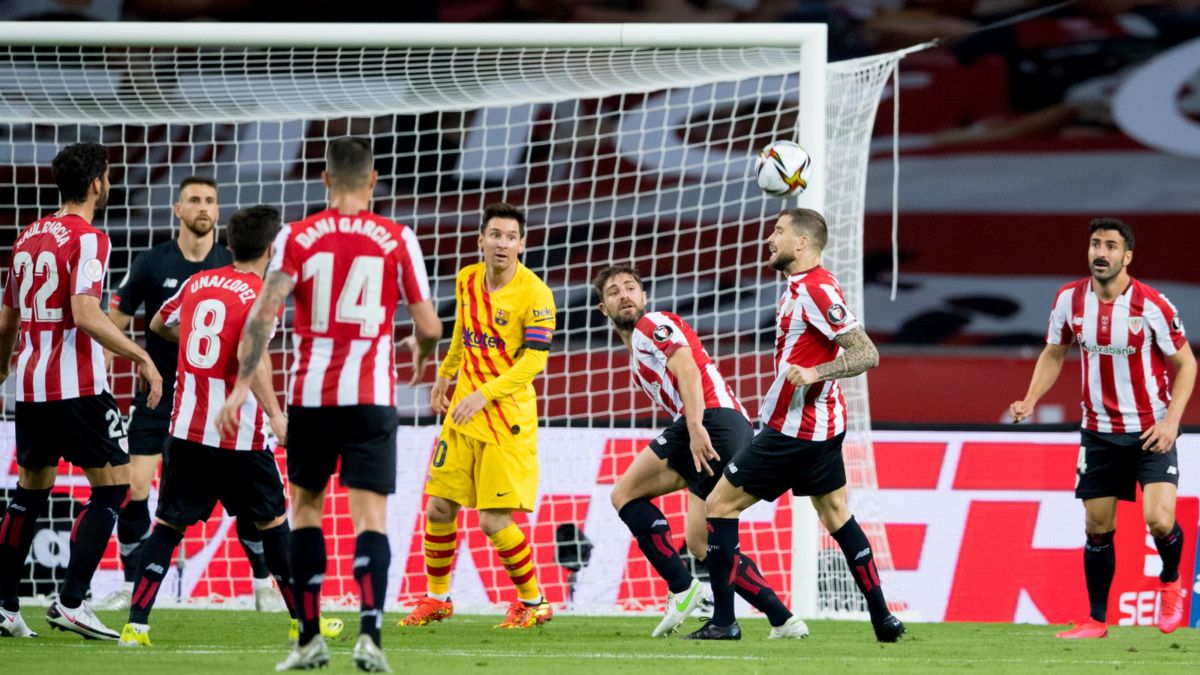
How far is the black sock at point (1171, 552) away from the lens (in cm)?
740

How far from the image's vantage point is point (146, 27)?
8.21 metres

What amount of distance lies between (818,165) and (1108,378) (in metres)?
1.78

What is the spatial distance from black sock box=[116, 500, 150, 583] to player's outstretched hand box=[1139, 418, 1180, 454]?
5.03 m

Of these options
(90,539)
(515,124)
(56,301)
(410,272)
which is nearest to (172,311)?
(56,301)

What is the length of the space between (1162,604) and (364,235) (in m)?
4.52

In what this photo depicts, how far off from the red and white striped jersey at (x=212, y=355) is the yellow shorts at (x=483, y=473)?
1.46 meters

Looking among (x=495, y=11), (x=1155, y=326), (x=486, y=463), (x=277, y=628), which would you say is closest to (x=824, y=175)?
(x=1155, y=326)

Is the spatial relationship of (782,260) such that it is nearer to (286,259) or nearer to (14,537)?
(286,259)

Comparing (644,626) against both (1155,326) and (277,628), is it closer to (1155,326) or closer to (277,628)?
(277,628)

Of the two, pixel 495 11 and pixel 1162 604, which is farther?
pixel 495 11

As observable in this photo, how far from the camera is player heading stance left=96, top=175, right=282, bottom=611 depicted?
771 cm

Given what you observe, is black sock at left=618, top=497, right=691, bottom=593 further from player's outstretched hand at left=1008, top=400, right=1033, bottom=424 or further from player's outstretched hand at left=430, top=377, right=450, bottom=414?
player's outstretched hand at left=1008, top=400, right=1033, bottom=424

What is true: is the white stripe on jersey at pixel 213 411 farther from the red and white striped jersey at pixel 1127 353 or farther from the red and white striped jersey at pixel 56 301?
the red and white striped jersey at pixel 1127 353

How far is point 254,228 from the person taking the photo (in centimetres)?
588
